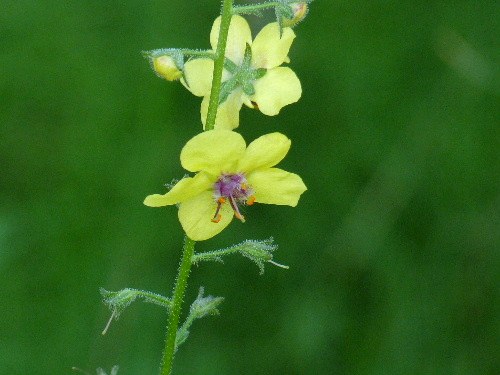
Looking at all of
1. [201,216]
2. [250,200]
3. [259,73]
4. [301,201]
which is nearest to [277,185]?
[250,200]

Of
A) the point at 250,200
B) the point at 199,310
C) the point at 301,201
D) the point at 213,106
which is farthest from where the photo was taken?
the point at 301,201

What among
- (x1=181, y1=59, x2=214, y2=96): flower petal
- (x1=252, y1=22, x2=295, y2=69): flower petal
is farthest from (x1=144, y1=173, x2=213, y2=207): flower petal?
(x1=252, y1=22, x2=295, y2=69): flower petal

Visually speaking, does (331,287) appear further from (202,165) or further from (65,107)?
(202,165)

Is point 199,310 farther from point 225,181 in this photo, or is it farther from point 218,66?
point 218,66

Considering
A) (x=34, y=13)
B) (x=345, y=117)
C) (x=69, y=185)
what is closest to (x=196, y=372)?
(x=69, y=185)

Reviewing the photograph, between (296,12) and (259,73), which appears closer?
(296,12)

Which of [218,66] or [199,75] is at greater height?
[199,75]

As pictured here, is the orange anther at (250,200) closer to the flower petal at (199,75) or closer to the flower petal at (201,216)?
the flower petal at (201,216)

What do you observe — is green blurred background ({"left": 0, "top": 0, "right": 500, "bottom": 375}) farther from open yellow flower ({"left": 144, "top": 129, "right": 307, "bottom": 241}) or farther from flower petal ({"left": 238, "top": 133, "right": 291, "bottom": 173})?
flower petal ({"left": 238, "top": 133, "right": 291, "bottom": 173})
